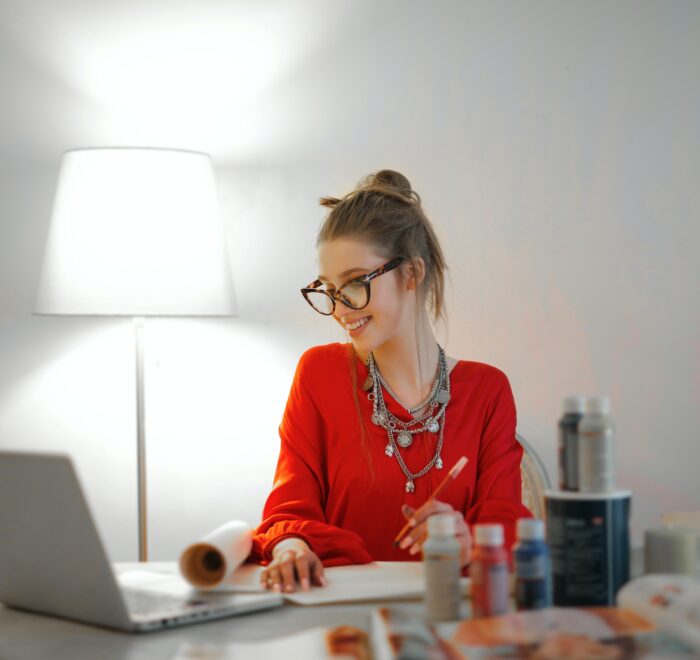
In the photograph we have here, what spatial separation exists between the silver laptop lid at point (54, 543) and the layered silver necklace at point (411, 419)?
0.74 metres

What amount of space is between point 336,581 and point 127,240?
40.1 inches

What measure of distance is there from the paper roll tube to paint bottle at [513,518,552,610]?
1.28 feet

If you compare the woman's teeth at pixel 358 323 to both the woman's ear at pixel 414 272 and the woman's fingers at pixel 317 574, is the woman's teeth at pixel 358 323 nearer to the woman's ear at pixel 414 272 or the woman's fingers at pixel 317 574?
the woman's ear at pixel 414 272

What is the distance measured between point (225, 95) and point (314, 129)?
24cm

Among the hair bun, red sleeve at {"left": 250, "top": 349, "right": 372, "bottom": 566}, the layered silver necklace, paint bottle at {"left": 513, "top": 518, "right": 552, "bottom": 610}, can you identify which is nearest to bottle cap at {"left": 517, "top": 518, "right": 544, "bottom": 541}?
paint bottle at {"left": 513, "top": 518, "right": 552, "bottom": 610}

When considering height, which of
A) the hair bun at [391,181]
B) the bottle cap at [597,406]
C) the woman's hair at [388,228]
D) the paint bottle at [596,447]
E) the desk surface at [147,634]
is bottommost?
the desk surface at [147,634]

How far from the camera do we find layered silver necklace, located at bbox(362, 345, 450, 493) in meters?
1.83

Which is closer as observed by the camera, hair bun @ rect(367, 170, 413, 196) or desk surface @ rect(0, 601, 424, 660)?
desk surface @ rect(0, 601, 424, 660)

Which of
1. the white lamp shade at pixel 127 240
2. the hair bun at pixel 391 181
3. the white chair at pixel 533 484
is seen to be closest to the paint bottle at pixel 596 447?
the hair bun at pixel 391 181

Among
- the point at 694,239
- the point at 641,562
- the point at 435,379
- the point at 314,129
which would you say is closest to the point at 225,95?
the point at 314,129

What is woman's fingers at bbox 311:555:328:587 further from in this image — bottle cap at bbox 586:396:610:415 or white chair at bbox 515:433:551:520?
white chair at bbox 515:433:551:520

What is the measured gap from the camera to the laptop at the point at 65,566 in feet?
3.72

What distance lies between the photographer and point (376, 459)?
1849 millimetres

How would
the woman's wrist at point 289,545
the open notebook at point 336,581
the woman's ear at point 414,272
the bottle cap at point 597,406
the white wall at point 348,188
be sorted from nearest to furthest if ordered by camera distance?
1. the bottle cap at point 597,406
2. the open notebook at point 336,581
3. the woman's wrist at point 289,545
4. the woman's ear at point 414,272
5. the white wall at point 348,188
